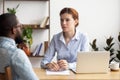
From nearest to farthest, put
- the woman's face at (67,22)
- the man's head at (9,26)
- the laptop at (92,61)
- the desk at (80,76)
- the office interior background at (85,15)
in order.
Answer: the man's head at (9,26) < the desk at (80,76) < the laptop at (92,61) < the woman's face at (67,22) < the office interior background at (85,15)

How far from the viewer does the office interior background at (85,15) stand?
15.6 ft

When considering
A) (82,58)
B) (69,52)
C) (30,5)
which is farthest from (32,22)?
(82,58)

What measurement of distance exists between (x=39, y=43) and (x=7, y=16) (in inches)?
122

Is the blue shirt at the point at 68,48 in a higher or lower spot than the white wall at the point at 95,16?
lower

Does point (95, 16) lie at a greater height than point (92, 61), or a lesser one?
greater

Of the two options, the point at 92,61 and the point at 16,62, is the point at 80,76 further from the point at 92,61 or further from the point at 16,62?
the point at 16,62

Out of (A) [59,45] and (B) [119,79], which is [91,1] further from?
(B) [119,79]

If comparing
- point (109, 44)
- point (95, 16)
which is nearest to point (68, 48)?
point (109, 44)

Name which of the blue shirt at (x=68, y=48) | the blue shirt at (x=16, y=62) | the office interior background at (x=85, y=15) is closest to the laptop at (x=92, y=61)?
the blue shirt at (x=68, y=48)

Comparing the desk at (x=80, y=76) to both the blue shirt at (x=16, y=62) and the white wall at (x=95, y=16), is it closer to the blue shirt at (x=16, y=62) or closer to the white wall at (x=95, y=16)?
the blue shirt at (x=16, y=62)

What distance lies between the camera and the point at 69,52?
2.99 meters

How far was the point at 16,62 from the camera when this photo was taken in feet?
5.24

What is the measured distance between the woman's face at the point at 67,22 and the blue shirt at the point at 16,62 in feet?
4.40

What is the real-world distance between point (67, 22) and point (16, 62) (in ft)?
4.79
